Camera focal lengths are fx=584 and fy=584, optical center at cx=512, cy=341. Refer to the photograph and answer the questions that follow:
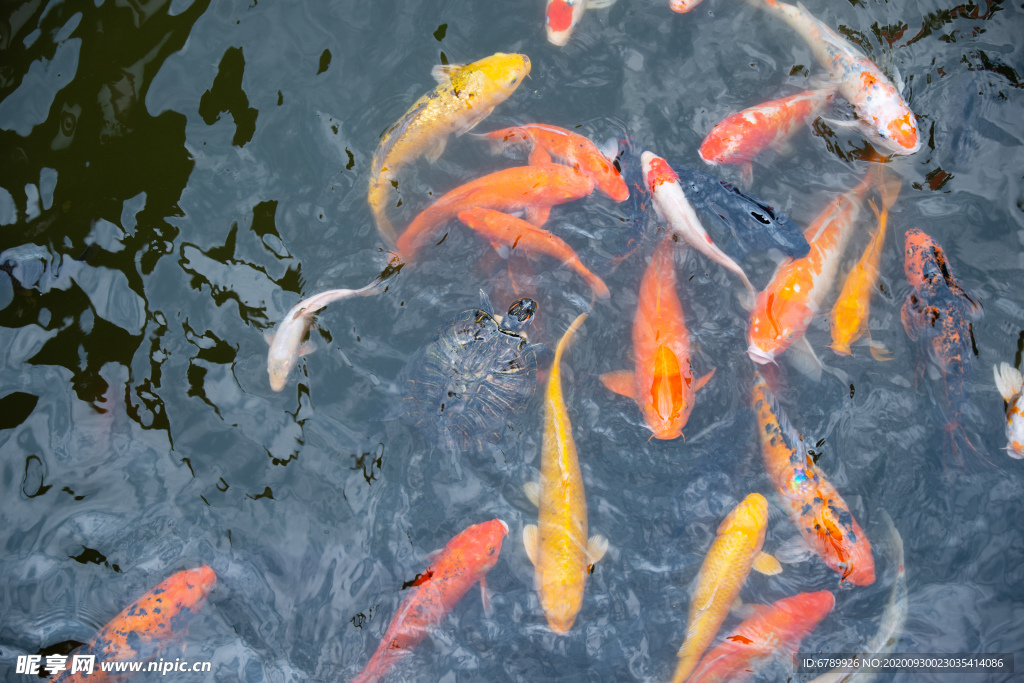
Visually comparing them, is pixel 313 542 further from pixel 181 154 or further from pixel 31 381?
pixel 181 154

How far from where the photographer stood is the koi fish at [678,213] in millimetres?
3953

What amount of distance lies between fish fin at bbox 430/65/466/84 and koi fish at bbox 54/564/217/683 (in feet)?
12.4

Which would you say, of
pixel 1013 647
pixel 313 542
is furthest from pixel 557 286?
pixel 1013 647

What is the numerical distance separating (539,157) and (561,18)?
117 centimetres

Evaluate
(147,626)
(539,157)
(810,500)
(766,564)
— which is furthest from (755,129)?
(147,626)

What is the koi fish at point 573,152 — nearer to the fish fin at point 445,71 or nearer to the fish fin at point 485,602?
the fish fin at point 445,71

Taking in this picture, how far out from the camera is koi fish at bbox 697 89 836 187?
416cm

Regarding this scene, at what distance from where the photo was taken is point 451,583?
3.51 metres

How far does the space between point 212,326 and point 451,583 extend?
7.88 feet

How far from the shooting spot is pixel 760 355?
381 cm

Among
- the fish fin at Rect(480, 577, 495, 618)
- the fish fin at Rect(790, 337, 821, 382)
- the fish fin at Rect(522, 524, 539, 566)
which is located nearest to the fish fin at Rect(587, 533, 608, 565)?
the fish fin at Rect(522, 524, 539, 566)

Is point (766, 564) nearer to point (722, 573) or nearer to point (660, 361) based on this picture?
point (722, 573)

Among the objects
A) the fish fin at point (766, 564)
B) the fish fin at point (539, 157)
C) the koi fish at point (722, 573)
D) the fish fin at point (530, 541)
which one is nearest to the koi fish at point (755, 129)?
the fish fin at point (539, 157)

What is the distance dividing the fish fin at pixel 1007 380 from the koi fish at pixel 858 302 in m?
0.68
